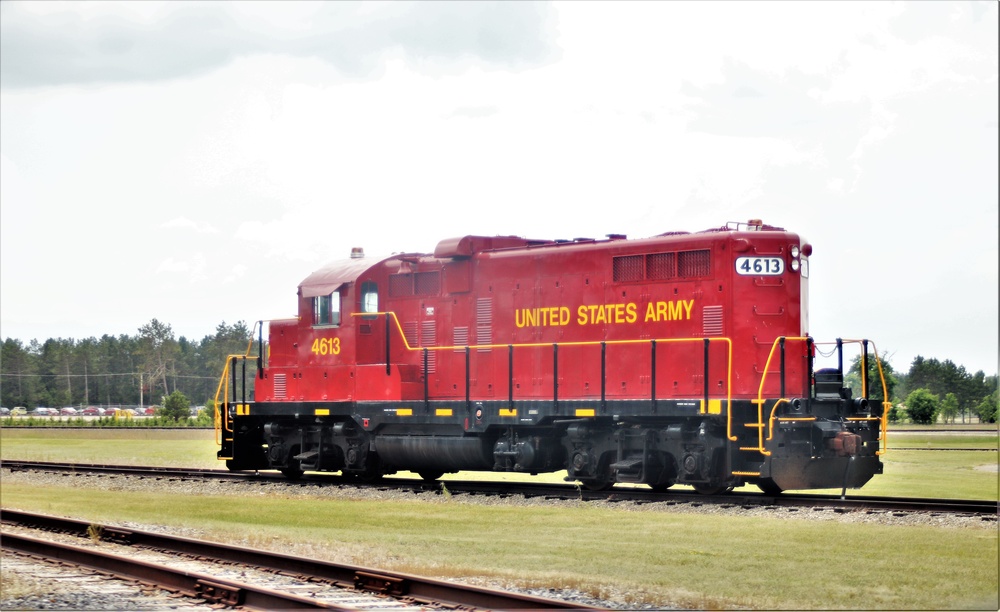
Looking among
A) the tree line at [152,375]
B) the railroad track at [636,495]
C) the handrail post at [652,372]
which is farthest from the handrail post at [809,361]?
the tree line at [152,375]

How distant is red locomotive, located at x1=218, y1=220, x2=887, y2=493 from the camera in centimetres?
1549

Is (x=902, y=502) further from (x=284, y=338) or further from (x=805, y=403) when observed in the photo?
(x=284, y=338)

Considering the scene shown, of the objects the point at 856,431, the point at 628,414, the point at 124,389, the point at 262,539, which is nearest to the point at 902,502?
the point at 856,431

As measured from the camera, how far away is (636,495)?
1616cm

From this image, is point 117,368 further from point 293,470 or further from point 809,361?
→ point 809,361

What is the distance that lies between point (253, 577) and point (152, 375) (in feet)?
215

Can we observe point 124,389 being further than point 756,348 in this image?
Yes

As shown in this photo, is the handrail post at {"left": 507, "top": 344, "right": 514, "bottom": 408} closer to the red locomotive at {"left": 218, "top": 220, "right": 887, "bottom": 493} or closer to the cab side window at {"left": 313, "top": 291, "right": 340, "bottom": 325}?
the red locomotive at {"left": 218, "top": 220, "right": 887, "bottom": 493}

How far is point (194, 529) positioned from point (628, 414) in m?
6.27

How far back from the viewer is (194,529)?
14297 millimetres

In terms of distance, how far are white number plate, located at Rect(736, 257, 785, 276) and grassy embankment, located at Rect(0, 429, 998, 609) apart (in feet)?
11.8

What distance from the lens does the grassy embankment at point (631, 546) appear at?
9.38m

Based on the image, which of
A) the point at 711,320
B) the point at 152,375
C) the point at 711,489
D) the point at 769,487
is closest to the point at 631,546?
the point at 711,489

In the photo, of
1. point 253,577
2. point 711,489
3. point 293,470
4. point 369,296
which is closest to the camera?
point 253,577
